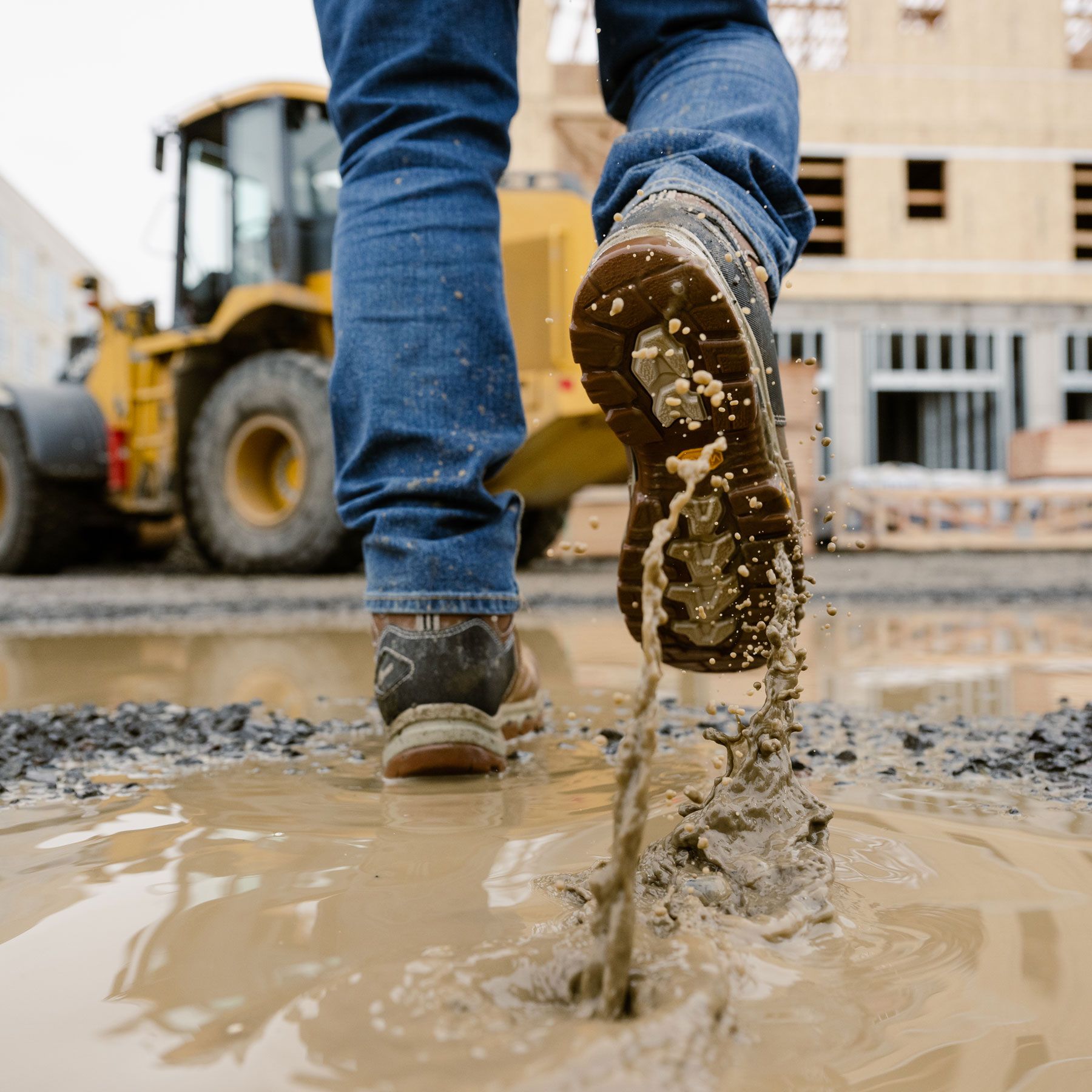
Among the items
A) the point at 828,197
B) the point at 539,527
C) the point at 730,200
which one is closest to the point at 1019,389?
the point at 828,197

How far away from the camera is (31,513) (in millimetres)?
6230

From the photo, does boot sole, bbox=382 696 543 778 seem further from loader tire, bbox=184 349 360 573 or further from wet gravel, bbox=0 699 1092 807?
loader tire, bbox=184 349 360 573

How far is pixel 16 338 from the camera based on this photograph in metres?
28.2

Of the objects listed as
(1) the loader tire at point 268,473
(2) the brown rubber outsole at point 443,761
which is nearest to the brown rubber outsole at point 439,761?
(2) the brown rubber outsole at point 443,761

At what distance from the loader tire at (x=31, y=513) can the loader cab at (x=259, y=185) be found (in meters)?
1.52

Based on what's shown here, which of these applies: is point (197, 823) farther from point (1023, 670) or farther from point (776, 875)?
point (1023, 670)

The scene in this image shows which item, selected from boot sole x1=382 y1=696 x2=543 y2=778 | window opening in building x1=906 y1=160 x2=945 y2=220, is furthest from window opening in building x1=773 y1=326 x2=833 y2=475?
boot sole x1=382 y1=696 x2=543 y2=778

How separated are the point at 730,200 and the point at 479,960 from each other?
0.69m

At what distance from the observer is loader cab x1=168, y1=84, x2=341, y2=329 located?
5125 mm

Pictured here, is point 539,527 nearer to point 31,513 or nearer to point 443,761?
point 31,513

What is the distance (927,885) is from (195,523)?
5.15 m

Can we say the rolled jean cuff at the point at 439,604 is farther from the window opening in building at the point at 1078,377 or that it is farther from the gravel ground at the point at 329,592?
the window opening in building at the point at 1078,377

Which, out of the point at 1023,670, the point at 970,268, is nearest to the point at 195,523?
the point at 1023,670

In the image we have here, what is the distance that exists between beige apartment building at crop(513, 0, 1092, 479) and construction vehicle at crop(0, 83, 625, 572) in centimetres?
725
